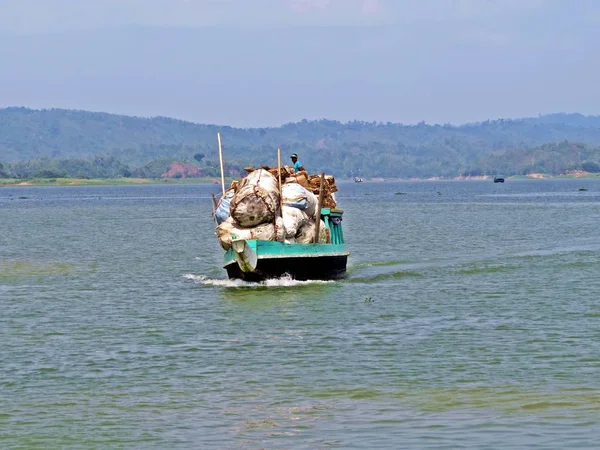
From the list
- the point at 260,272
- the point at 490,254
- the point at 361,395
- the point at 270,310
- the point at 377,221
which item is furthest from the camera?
the point at 377,221

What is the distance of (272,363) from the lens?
2761cm

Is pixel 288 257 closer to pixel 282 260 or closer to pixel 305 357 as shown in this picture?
pixel 282 260

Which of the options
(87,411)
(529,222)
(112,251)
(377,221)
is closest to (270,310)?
(87,411)

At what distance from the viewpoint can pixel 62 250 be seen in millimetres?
69812

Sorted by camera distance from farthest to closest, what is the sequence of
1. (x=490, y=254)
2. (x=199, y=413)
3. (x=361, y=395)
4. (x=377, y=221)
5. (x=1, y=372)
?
(x=377, y=221) → (x=490, y=254) → (x=1, y=372) → (x=361, y=395) → (x=199, y=413)

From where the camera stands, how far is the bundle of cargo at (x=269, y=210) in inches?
1613

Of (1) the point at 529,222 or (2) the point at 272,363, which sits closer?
(2) the point at 272,363

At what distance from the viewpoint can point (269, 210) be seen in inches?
1618

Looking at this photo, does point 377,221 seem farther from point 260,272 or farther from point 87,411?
point 87,411

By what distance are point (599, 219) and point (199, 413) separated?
82664 mm

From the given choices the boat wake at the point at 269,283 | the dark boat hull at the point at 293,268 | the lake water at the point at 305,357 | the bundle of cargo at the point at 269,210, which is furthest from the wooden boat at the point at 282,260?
the lake water at the point at 305,357

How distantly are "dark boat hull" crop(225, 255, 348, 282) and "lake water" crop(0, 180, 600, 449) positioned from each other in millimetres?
506

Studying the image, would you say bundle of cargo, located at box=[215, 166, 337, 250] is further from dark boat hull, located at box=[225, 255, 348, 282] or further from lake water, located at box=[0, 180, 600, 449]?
lake water, located at box=[0, 180, 600, 449]

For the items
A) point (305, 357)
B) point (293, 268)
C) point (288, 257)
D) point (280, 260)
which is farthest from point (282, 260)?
point (305, 357)
